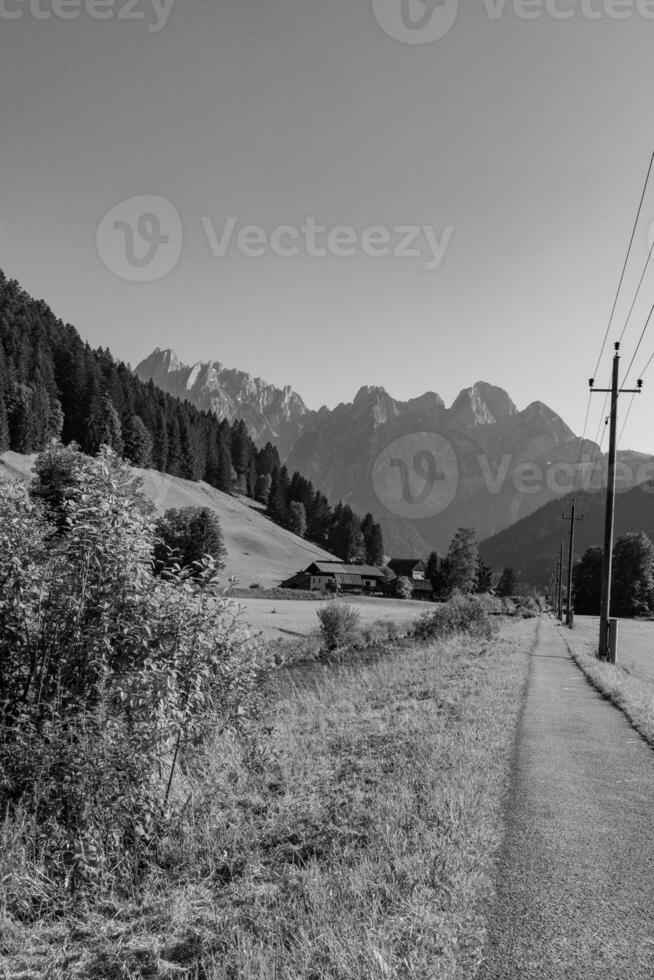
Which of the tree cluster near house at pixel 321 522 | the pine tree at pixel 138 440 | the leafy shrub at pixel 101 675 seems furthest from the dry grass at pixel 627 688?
the tree cluster near house at pixel 321 522

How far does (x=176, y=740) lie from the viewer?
7195 mm

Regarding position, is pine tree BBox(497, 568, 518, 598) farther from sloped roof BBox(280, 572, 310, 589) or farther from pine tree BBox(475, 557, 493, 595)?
sloped roof BBox(280, 572, 310, 589)

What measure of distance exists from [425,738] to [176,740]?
459cm

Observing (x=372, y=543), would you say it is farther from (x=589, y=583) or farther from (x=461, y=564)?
(x=589, y=583)

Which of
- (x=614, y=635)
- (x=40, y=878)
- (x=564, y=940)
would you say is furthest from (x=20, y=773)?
(x=614, y=635)

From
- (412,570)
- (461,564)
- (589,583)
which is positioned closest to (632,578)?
(589,583)

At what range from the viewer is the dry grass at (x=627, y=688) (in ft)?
37.2

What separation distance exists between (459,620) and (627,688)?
2515 centimetres

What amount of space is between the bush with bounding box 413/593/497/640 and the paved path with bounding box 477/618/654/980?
29.6 metres

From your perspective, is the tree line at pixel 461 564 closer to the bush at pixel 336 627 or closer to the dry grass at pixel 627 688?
the bush at pixel 336 627

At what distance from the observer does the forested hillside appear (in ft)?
391

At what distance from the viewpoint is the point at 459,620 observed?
40.2 m

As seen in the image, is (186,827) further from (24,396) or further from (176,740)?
(24,396)

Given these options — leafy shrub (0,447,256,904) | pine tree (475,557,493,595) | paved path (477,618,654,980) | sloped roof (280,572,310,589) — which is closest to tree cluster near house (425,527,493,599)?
pine tree (475,557,493,595)
